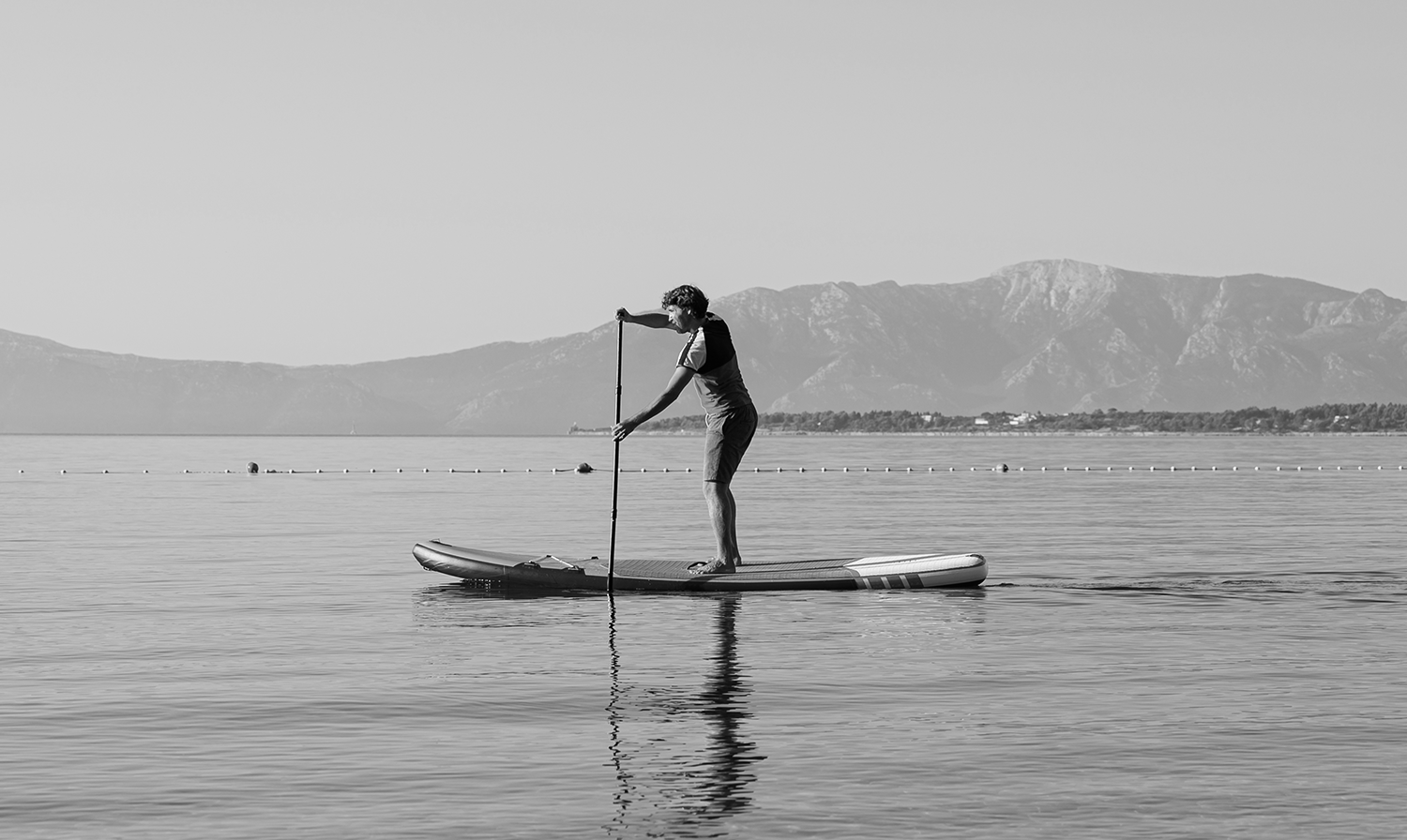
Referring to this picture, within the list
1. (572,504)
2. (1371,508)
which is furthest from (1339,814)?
(572,504)

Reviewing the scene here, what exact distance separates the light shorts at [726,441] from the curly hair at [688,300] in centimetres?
130

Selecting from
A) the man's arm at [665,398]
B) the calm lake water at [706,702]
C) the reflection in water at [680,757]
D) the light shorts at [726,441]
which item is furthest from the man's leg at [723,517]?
the reflection in water at [680,757]

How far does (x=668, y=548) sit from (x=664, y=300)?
1206 centimetres

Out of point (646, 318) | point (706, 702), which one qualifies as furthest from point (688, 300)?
point (706, 702)

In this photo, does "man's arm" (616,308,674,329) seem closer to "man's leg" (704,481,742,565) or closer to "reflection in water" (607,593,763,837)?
"man's leg" (704,481,742,565)

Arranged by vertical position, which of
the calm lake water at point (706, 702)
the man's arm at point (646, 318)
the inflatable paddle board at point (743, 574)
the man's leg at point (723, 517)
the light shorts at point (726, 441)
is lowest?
the calm lake water at point (706, 702)

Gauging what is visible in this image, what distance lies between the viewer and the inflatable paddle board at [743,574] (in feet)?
69.7

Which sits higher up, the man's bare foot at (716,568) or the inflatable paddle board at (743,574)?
the man's bare foot at (716,568)

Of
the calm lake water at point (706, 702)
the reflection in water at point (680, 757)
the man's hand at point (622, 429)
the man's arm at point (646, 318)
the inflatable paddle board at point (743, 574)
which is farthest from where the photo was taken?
the inflatable paddle board at point (743, 574)

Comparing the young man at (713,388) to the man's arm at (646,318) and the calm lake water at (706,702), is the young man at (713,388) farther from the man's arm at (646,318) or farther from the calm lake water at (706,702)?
the calm lake water at (706,702)

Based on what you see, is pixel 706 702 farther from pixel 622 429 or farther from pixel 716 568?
pixel 716 568

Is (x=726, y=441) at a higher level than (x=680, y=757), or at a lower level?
higher

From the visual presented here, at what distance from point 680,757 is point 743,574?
10.2 metres

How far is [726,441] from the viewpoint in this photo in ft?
67.8
